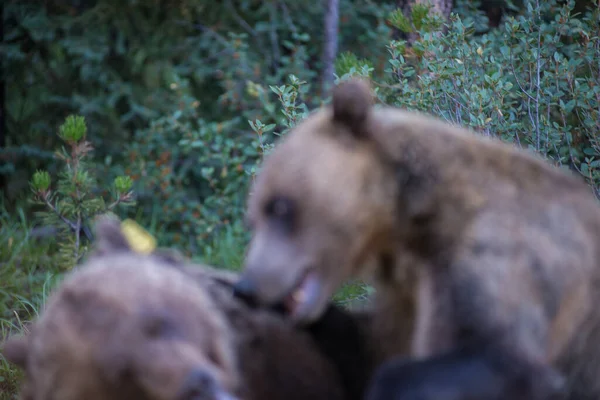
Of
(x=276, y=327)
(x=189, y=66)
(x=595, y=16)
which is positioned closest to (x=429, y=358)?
(x=276, y=327)

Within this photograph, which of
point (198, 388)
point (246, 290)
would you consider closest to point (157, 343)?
point (198, 388)

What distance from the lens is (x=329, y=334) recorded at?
3207 mm

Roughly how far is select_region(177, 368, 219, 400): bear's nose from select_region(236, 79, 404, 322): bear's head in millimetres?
284

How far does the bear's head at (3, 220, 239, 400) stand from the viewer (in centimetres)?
261

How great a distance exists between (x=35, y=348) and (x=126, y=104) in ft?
22.5

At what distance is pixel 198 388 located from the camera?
8.43 feet

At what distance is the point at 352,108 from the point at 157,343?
3.12ft

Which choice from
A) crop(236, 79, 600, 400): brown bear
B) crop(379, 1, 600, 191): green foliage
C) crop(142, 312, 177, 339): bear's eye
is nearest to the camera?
crop(236, 79, 600, 400): brown bear

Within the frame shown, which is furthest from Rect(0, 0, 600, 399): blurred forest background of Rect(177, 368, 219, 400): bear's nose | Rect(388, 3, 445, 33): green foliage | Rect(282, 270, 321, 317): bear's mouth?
Rect(177, 368, 219, 400): bear's nose

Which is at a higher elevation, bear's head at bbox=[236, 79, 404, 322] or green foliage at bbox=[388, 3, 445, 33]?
bear's head at bbox=[236, 79, 404, 322]

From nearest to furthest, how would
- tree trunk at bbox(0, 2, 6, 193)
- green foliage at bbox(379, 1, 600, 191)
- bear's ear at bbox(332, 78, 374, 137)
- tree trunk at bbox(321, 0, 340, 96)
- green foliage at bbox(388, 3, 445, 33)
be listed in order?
bear's ear at bbox(332, 78, 374, 137), green foliage at bbox(379, 1, 600, 191), green foliage at bbox(388, 3, 445, 33), tree trunk at bbox(321, 0, 340, 96), tree trunk at bbox(0, 2, 6, 193)

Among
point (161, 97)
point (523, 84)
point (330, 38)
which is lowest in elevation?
point (161, 97)

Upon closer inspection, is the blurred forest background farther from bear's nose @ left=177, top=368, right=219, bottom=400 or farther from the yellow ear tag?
bear's nose @ left=177, top=368, right=219, bottom=400

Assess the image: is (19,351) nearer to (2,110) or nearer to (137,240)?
(137,240)
